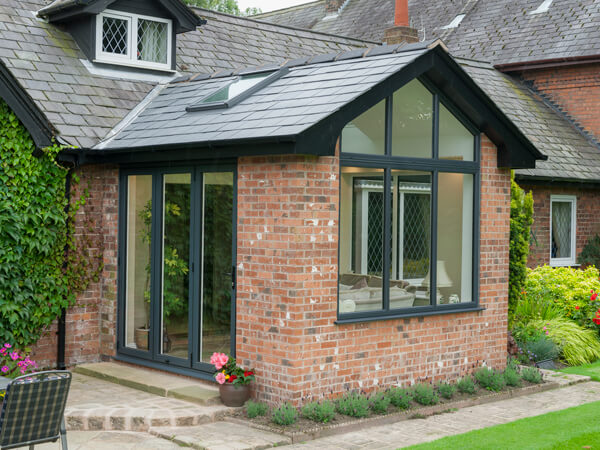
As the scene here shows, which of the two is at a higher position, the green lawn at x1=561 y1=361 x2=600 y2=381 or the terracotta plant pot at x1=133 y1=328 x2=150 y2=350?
the terracotta plant pot at x1=133 y1=328 x2=150 y2=350

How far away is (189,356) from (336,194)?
2.58 m

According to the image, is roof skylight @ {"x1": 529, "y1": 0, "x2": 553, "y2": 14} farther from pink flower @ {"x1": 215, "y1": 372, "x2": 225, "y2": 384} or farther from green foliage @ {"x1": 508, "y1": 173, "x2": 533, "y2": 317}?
pink flower @ {"x1": 215, "y1": 372, "x2": 225, "y2": 384}

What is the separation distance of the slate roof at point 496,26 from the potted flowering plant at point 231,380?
1184 centimetres

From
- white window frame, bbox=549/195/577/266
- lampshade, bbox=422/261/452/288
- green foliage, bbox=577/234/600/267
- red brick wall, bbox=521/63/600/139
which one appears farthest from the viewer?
red brick wall, bbox=521/63/600/139

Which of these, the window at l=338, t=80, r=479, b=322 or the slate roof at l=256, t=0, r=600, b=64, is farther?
the slate roof at l=256, t=0, r=600, b=64

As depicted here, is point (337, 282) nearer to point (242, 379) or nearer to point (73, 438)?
point (242, 379)

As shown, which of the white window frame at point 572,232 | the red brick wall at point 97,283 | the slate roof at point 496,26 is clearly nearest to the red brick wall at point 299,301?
the red brick wall at point 97,283

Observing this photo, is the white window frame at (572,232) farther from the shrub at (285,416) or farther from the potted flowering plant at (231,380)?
the shrub at (285,416)

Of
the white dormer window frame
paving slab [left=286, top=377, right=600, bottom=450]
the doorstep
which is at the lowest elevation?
paving slab [left=286, top=377, right=600, bottom=450]

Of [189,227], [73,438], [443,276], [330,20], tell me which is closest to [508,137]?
[443,276]

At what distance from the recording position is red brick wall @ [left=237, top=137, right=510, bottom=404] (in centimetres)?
792

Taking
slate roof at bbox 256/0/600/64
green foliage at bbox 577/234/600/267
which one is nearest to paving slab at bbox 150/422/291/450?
green foliage at bbox 577/234/600/267

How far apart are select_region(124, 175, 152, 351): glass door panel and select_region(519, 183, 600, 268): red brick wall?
7861 mm

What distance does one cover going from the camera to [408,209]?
9047mm
